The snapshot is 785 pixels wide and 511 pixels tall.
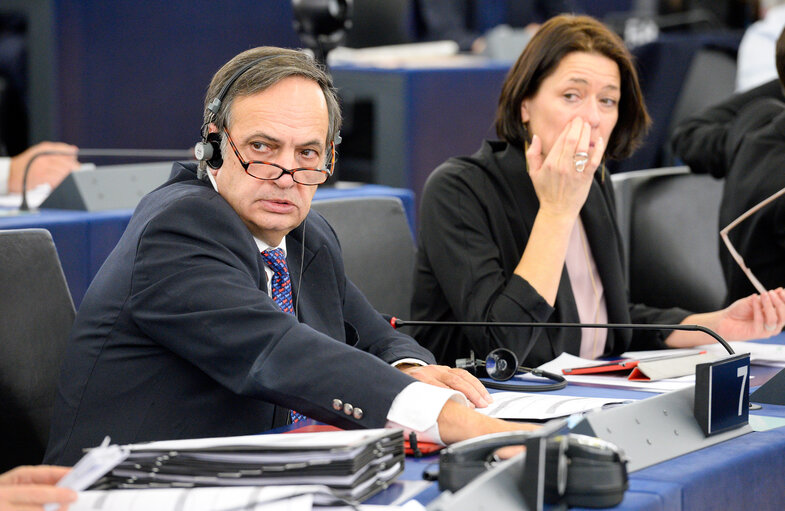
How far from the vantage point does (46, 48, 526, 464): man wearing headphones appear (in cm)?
134

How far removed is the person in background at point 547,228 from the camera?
2035 millimetres

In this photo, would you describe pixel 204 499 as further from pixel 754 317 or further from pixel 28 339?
pixel 754 317

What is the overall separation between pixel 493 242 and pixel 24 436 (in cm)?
93

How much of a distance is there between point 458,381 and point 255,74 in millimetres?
515

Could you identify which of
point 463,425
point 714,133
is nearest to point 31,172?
point 714,133

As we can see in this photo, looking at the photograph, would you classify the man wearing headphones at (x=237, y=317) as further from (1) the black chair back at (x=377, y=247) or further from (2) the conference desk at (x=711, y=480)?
(1) the black chair back at (x=377, y=247)

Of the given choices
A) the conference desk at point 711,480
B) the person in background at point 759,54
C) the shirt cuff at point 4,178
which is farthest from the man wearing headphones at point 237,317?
the person in background at point 759,54

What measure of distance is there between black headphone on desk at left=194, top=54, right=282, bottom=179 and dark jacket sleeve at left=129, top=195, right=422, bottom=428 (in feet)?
0.36

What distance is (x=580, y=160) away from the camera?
2.10 m

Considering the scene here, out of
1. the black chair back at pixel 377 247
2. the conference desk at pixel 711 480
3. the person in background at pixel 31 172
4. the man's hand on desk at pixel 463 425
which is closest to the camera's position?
the conference desk at pixel 711 480

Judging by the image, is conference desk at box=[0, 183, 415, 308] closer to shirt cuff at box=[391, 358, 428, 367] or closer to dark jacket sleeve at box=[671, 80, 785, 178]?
shirt cuff at box=[391, 358, 428, 367]

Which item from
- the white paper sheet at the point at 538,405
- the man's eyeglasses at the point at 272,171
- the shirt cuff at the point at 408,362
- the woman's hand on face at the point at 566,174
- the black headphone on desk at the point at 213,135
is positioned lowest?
the shirt cuff at the point at 408,362

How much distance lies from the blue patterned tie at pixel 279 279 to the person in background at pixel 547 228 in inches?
19.3

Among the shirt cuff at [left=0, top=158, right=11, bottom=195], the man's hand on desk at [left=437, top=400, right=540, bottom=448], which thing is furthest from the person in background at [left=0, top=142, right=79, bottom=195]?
the man's hand on desk at [left=437, top=400, right=540, bottom=448]
